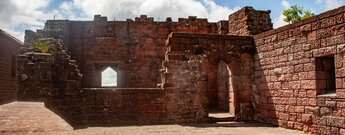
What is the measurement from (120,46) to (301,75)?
962cm

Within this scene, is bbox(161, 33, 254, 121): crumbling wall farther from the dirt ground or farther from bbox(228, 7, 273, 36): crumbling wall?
bbox(228, 7, 273, 36): crumbling wall

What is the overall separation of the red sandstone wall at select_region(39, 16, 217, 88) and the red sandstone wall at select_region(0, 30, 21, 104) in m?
2.28

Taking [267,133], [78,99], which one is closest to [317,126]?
[267,133]

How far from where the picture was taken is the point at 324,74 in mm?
7707

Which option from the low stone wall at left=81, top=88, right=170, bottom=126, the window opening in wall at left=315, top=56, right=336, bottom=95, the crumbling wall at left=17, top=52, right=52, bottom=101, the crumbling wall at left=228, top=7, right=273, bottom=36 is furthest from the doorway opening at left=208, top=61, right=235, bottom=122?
the crumbling wall at left=17, top=52, right=52, bottom=101

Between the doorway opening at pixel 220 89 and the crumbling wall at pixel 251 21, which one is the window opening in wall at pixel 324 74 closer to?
the crumbling wall at pixel 251 21

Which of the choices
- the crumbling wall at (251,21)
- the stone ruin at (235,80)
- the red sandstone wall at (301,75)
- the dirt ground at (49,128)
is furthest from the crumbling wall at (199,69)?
the crumbling wall at (251,21)

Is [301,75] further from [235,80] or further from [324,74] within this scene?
[235,80]

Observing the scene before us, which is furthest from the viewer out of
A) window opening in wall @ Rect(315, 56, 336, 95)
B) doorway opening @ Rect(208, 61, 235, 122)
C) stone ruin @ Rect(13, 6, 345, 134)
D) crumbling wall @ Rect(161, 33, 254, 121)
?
doorway opening @ Rect(208, 61, 235, 122)

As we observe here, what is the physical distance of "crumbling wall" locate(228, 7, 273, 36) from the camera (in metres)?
11.9

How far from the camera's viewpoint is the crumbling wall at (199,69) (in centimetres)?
1002

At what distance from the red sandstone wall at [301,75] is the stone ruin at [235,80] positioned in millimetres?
21

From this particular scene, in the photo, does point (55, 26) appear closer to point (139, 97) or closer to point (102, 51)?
point (102, 51)

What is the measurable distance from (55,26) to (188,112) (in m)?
8.71
